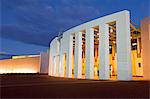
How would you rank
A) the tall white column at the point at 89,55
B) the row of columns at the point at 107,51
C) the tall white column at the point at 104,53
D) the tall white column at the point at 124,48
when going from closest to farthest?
the tall white column at the point at 124,48 < the row of columns at the point at 107,51 < the tall white column at the point at 104,53 < the tall white column at the point at 89,55

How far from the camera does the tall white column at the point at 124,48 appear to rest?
1280 centimetres

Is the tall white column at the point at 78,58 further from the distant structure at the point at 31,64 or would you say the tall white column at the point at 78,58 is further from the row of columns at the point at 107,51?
the distant structure at the point at 31,64

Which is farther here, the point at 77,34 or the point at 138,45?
the point at 138,45

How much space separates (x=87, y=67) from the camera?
16297 millimetres

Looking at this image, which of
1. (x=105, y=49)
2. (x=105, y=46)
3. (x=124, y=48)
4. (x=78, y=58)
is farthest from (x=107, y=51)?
(x=78, y=58)

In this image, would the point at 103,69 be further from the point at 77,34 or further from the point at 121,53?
the point at 77,34

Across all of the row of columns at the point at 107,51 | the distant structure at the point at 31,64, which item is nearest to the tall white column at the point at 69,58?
the row of columns at the point at 107,51

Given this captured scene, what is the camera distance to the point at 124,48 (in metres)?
13.1

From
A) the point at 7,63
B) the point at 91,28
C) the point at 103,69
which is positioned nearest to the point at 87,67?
the point at 103,69

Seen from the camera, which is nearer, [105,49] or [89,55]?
[105,49]

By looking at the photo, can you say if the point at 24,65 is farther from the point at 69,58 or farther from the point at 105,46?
the point at 105,46

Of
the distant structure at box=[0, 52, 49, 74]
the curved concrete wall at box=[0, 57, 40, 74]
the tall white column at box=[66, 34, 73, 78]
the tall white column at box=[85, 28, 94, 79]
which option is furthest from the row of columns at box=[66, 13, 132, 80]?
the curved concrete wall at box=[0, 57, 40, 74]

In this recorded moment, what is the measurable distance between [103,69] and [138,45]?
32.0 feet

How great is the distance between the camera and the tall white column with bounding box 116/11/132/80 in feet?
42.0
